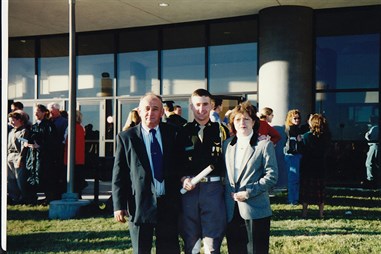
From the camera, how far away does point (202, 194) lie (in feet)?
9.79

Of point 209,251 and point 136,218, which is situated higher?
point 136,218

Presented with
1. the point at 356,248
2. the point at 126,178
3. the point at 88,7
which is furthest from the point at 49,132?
the point at 356,248

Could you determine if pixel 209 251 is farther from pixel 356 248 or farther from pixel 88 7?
pixel 88 7

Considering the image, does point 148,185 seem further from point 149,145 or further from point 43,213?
point 43,213

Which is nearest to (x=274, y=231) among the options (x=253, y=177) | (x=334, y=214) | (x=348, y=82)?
(x=334, y=214)

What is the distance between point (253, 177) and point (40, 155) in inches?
170

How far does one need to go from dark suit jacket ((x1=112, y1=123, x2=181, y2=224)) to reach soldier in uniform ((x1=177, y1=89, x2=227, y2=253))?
7 cm

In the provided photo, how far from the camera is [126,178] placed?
3.01 meters

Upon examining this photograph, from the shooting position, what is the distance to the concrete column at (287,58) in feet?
28.1

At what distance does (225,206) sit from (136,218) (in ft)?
1.91

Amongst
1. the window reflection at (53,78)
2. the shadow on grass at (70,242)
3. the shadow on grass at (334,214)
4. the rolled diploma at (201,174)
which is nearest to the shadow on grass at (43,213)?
the shadow on grass at (70,242)

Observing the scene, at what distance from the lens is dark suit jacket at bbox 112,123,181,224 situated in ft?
9.61

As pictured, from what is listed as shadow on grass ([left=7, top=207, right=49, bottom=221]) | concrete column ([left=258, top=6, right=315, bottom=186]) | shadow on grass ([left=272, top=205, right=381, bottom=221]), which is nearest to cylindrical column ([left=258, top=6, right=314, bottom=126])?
concrete column ([left=258, top=6, right=315, bottom=186])

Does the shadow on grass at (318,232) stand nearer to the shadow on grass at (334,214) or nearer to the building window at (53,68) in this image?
the shadow on grass at (334,214)
